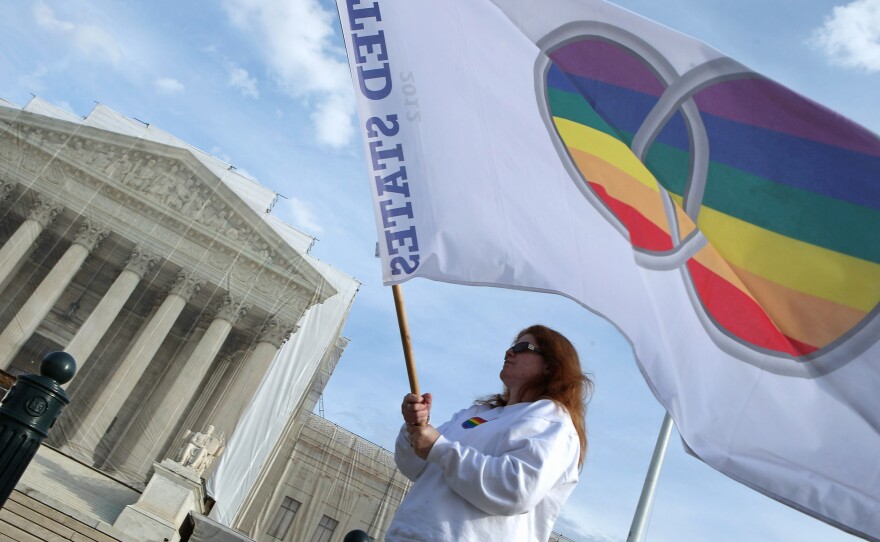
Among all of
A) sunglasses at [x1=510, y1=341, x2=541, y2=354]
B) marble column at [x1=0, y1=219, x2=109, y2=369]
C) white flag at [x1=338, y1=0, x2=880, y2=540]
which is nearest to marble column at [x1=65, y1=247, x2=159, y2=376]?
marble column at [x1=0, y1=219, x2=109, y2=369]

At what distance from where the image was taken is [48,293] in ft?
70.8

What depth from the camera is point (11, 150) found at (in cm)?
2223

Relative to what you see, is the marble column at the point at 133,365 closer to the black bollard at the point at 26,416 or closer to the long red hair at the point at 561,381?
the black bollard at the point at 26,416

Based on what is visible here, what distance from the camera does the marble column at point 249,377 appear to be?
21728 millimetres

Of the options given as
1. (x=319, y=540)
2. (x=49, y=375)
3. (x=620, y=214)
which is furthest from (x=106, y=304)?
(x=620, y=214)

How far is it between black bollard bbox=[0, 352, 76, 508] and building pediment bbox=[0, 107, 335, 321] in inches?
819

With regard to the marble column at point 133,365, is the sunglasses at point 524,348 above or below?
below

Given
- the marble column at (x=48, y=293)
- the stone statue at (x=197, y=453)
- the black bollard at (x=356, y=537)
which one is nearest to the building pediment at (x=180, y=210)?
the marble column at (x=48, y=293)

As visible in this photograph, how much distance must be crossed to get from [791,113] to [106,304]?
22095mm

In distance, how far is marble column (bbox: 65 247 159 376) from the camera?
68.9ft

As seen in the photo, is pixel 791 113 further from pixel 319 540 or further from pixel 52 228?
pixel 319 540

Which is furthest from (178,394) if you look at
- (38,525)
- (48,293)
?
(38,525)

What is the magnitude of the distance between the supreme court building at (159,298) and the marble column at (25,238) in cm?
4

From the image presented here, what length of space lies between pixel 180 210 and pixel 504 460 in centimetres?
2364
